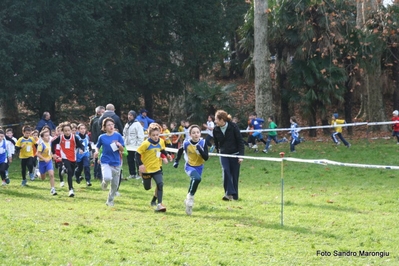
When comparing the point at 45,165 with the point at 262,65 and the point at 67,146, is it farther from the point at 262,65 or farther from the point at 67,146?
the point at 262,65

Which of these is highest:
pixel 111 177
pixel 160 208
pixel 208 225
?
pixel 111 177

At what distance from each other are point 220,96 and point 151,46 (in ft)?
15.0

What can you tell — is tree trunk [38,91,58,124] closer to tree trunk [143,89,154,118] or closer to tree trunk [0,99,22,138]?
tree trunk [0,99,22,138]

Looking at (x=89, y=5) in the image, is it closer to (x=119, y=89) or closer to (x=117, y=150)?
(x=119, y=89)

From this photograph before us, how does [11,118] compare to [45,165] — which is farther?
[11,118]

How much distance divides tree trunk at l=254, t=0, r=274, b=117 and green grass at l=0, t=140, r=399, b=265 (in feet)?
39.3

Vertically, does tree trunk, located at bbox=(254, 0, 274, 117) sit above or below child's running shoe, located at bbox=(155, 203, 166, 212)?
above

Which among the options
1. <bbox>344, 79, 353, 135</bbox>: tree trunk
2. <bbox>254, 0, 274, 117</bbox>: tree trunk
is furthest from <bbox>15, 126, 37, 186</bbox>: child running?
<bbox>344, 79, 353, 135</bbox>: tree trunk

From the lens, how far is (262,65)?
2955cm

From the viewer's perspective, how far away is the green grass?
8.47 meters

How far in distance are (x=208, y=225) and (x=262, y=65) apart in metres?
19.5

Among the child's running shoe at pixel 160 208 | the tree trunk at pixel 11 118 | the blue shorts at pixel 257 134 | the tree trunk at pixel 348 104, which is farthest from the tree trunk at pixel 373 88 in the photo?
the child's running shoe at pixel 160 208

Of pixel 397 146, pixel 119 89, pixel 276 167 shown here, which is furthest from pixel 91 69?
pixel 397 146

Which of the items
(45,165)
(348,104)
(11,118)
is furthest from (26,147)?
(348,104)
